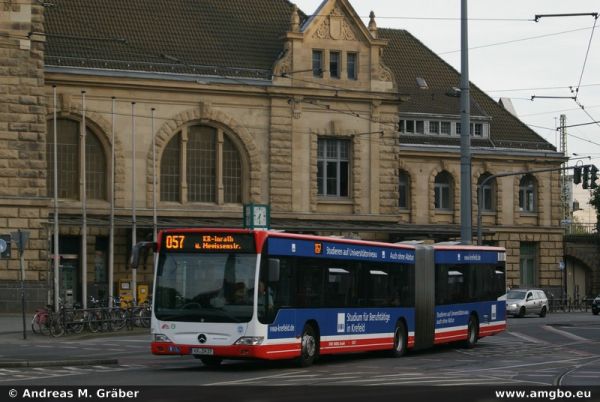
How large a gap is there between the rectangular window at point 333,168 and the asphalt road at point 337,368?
26430 mm

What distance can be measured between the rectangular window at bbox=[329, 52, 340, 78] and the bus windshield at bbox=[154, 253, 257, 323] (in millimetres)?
38898

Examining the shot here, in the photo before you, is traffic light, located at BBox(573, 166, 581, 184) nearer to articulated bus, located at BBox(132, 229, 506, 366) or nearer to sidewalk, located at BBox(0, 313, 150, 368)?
sidewalk, located at BBox(0, 313, 150, 368)

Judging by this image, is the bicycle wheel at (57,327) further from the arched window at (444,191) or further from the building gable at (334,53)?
the arched window at (444,191)

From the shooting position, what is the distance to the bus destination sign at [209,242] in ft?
85.5

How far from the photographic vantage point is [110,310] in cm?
4388

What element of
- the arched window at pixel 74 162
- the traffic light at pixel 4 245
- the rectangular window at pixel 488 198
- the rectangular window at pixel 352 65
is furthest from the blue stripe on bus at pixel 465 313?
the rectangular window at pixel 488 198

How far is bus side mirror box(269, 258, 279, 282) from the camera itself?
26.0 m

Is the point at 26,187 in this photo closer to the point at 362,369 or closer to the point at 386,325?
the point at 386,325

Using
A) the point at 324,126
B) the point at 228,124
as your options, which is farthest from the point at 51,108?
the point at 324,126

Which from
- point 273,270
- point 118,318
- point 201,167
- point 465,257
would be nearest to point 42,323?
point 118,318

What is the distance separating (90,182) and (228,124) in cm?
702

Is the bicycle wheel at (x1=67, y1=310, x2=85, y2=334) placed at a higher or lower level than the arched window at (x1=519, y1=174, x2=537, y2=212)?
lower

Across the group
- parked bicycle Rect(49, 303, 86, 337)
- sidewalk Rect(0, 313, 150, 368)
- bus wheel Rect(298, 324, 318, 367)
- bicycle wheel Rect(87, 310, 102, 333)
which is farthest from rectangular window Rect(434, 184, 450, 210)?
bus wheel Rect(298, 324, 318, 367)
